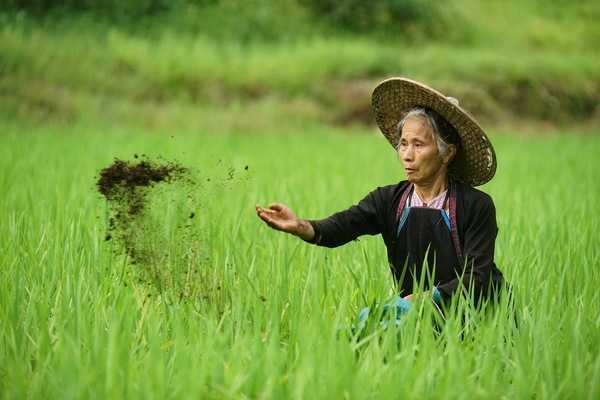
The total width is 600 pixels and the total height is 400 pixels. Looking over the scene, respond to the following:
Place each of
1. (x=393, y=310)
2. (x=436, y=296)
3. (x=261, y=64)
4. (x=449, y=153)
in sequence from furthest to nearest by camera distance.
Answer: (x=261, y=64) → (x=449, y=153) → (x=436, y=296) → (x=393, y=310)

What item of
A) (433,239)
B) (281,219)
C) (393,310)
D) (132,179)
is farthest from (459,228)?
(132,179)

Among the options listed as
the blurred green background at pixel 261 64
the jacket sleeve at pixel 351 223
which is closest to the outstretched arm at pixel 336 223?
the jacket sleeve at pixel 351 223

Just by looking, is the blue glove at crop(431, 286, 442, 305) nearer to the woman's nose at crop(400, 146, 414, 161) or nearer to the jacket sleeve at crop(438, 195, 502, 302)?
the jacket sleeve at crop(438, 195, 502, 302)

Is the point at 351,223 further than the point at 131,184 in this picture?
Yes

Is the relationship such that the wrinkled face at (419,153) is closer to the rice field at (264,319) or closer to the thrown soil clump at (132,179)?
the rice field at (264,319)

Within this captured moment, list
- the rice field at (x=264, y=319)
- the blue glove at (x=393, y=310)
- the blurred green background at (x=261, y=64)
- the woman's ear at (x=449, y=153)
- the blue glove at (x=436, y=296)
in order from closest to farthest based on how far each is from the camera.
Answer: the rice field at (x=264, y=319) < the blue glove at (x=393, y=310) < the blue glove at (x=436, y=296) < the woman's ear at (x=449, y=153) < the blurred green background at (x=261, y=64)

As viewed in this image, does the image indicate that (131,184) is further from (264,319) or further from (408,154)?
(408,154)

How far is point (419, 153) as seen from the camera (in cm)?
193

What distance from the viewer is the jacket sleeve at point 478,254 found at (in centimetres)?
187

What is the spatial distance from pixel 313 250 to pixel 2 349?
3.85ft

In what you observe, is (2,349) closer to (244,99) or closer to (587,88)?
(244,99)

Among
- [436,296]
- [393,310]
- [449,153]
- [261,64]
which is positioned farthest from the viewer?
[261,64]

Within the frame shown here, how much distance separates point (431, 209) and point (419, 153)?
15 cm

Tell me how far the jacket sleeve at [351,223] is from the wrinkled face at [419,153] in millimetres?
137
